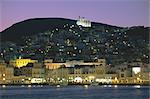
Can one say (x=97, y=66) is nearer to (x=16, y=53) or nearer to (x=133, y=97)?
(x=16, y=53)

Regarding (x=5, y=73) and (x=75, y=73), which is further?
(x=75, y=73)

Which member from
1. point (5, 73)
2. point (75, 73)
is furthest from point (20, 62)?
point (75, 73)

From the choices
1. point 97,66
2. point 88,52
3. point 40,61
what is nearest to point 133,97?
point 97,66

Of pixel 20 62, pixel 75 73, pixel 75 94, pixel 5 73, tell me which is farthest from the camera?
pixel 20 62

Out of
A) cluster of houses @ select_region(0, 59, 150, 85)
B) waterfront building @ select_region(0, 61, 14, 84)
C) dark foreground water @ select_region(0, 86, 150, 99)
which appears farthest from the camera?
cluster of houses @ select_region(0, 59, 150, 85)

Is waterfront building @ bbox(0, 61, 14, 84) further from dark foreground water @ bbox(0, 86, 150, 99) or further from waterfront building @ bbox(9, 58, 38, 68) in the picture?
dark foreground water @ bbox(0, 86, 150, 99)

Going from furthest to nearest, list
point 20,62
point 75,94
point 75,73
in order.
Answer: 1. point 20,62
2. point 75,73
3. point 75,94

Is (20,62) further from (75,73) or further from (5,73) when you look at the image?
(75,73)

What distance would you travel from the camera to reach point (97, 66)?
23.9 m

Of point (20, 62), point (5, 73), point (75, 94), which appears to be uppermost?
point (20, 62)

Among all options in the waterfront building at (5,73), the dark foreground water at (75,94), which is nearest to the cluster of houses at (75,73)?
the waterfront building at (5,73)

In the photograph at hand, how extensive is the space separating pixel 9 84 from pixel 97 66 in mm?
4168

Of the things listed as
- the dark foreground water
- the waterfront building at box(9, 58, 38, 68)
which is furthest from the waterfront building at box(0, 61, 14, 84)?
the dark foreground water

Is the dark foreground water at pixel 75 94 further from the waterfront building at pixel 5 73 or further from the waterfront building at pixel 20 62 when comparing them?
the waterfront building at pixel 20 62
